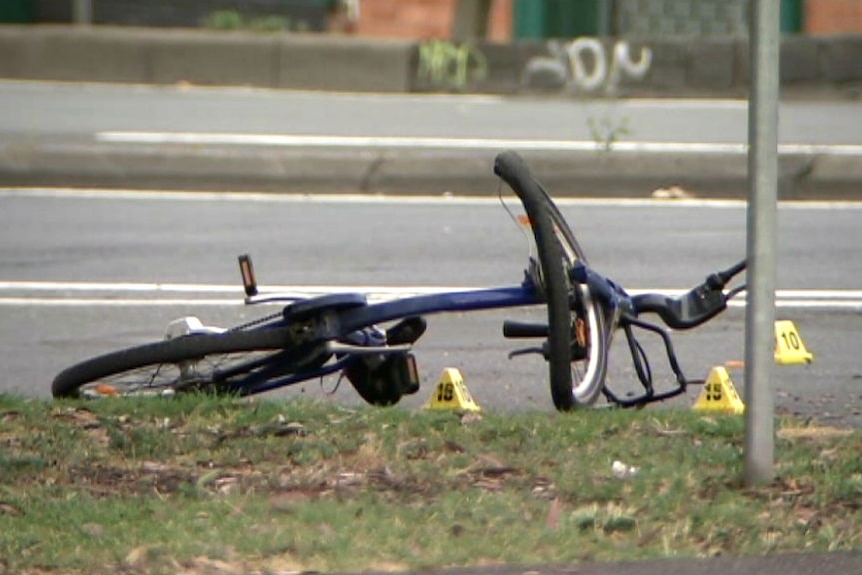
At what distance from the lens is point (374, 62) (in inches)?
737

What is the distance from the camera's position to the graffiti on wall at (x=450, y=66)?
18766 millimetres

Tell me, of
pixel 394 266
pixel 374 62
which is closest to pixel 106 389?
pixel 394 266

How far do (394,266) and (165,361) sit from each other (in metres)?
4.29

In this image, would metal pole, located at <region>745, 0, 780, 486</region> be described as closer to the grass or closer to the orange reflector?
the grass

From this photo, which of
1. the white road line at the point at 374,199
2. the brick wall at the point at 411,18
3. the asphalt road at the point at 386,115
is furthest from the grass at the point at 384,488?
the brick wall at the point at 411,18

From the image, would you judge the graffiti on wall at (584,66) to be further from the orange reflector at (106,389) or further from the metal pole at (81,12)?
the orange reflector at (106,389)

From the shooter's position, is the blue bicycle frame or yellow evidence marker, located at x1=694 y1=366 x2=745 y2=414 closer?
the blue bicycle frame

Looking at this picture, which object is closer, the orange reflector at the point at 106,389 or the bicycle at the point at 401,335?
the bicycle at the point at 401,335

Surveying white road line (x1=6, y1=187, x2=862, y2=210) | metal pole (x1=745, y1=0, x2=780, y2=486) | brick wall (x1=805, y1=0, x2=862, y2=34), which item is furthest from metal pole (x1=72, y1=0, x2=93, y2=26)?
metal pole (x1=745, y1=0, x2=780, y2=486)

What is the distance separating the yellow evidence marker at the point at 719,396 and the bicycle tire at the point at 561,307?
0.58 m

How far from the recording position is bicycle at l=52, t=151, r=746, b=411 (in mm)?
5719

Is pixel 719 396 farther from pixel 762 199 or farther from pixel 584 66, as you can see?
pixel 584 66

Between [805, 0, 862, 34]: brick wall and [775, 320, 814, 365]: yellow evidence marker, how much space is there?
20.5m

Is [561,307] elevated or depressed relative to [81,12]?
depressed
